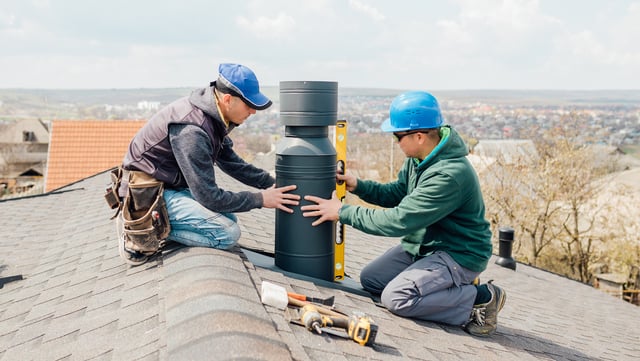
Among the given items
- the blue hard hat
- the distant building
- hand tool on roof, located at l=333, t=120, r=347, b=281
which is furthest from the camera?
the distant building

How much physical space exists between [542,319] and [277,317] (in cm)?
400

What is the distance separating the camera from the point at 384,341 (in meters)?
2.95

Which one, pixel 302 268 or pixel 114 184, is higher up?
pixel 114 184

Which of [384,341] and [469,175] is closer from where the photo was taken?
[384,341]

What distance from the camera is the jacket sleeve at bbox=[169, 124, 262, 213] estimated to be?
3412mm

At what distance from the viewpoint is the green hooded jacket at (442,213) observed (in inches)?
144

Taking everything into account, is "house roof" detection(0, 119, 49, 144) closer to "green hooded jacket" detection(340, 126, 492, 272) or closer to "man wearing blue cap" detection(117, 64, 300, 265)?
"man wearing blue cap" detection(117, 64, 300, 265)

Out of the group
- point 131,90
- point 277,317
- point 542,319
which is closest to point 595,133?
point 542,319

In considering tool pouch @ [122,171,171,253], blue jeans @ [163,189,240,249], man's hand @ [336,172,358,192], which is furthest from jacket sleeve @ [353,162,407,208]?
tool pouch @ [122,171,171,253]

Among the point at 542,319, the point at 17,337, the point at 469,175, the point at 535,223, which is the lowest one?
the point at 535,223

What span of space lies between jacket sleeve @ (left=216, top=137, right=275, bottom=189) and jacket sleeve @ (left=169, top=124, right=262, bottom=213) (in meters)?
0.91

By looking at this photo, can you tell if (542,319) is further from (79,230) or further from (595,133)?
(595,133)

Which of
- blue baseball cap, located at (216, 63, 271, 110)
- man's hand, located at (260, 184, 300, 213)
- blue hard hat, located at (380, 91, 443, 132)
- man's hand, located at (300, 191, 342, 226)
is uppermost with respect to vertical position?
blue baseball cap, located at (216, 63, 271, 110)

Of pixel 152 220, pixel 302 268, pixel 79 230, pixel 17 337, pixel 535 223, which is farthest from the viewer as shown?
pixel 535 223
